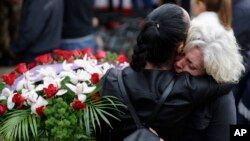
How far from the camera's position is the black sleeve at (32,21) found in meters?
6.43

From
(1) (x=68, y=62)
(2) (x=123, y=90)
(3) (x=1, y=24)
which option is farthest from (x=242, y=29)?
(3) (x=1, y=24)

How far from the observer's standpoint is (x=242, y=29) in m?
5.14

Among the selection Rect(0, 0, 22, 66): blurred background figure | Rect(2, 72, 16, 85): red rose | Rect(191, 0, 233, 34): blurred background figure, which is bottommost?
Rect(0, 0, 22, 66): blurred background figure

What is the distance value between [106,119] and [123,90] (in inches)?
7.5

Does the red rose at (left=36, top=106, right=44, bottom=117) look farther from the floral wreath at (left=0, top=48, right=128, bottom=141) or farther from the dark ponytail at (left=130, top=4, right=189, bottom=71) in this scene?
the dark ponytail at (left=130, top=4, right=189, bottom=71)

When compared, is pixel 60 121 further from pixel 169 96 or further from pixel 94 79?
pixel 169 96

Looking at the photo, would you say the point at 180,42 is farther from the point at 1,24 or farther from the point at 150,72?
the point at 1,24

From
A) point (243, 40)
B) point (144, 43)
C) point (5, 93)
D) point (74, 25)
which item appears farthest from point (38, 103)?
point (74, 25)

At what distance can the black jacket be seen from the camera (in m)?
3.26

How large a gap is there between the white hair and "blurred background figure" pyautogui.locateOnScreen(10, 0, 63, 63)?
330cm

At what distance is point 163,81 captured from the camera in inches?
129

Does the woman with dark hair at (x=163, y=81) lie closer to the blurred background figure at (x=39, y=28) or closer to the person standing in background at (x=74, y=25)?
the blurred background figure at (x=39, y=28)

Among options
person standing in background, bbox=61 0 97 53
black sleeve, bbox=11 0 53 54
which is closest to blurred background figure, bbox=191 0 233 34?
black sleeve, bbox=11 0 53 54

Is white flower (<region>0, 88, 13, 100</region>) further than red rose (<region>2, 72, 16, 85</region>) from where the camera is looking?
No
